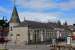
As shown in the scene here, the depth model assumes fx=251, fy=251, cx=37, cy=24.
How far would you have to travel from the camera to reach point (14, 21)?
66562 mm

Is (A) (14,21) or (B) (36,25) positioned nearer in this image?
(B) (36,25)

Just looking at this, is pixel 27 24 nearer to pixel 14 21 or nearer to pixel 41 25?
pixel 41 25

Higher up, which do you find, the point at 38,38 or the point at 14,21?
the point at 14,21

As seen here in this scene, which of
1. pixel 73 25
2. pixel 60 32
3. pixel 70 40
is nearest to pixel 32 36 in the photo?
pixel 60 32

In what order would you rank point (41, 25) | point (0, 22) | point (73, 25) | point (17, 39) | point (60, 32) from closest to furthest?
point (17, 39), point (41, 25), point (60, 32), point (0, 22), point (73, 25)

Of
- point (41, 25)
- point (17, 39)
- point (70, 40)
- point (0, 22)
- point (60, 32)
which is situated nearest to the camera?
point (70, 40)

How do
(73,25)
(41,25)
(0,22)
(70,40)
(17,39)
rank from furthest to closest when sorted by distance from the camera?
(73,25) < (0,22) < (41,25) < (17,39) < (70,40)

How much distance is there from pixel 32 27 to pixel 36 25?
1757 mm

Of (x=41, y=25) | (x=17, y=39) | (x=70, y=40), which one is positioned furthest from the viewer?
(x=41, y=25)

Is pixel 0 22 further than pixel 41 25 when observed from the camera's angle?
Yes

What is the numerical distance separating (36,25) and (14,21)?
39.7 feet

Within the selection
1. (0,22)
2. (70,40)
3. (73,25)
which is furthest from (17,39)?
(73,25)

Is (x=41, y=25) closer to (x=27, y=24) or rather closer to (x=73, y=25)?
(x=27, y=24)

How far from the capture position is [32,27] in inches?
2148
